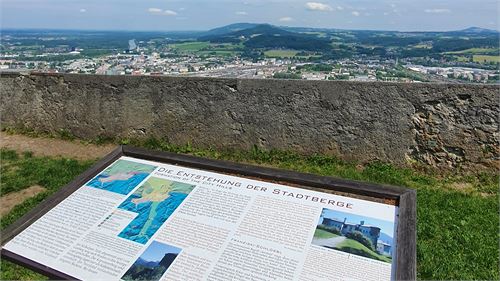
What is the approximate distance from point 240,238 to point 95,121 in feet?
13.9

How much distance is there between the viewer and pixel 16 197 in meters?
4.20

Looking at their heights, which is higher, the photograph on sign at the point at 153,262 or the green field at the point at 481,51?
the green field at the point at 481,51

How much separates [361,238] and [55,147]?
4.95 metres

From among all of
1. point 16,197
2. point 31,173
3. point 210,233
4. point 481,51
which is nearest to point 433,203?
point 210,233

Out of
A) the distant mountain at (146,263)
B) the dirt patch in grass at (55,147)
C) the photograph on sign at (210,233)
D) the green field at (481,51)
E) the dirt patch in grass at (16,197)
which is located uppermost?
the green field at (481,51)

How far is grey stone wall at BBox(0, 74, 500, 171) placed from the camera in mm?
4438

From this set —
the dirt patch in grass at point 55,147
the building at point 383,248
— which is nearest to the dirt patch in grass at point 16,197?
the dirt patch in grass at point 55,147

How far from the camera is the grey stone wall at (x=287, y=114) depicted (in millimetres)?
4438

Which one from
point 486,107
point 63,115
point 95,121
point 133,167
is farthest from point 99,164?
point 486,107

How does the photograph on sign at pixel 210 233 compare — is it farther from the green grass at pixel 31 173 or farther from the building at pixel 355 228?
the green grass at pixel 31 173

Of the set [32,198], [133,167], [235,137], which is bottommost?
[32,198]

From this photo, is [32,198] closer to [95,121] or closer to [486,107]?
[95,121]

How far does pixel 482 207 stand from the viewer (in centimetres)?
398

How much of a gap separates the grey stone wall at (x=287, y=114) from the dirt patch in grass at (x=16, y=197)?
4.93ft
